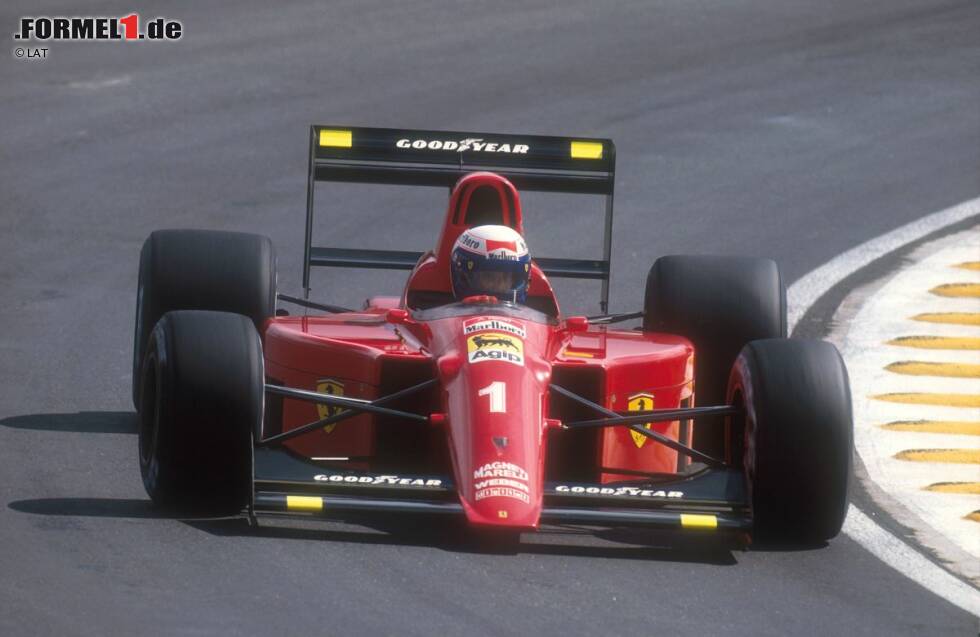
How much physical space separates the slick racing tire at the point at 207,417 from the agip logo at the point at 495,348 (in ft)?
2.82

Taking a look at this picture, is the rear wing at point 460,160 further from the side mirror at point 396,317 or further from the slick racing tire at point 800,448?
the slick racing tire at point 800,448

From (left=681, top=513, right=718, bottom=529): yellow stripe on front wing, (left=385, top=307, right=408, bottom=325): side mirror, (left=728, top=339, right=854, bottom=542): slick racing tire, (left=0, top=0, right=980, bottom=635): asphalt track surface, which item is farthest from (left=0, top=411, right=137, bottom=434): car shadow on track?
(left=728, top=339, right=854, bottom=542): slick racing tire

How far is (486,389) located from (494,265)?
45.0 inches

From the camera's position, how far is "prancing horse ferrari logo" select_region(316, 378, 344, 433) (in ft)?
30.4

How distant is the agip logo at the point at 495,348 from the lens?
8.82 meters

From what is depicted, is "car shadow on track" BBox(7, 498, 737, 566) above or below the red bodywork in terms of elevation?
below

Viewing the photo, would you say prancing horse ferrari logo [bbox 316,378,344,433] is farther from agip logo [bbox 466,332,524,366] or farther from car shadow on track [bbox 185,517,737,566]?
agip logo [bbox 466,332,524,366]

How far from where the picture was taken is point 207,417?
8500 mm

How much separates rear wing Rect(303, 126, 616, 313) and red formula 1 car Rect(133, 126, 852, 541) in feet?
2.73

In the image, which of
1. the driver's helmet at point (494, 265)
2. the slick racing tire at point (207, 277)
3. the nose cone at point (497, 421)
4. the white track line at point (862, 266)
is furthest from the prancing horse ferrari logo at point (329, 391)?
the white track line at point (862, 266)

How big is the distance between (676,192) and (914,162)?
2.59 meters

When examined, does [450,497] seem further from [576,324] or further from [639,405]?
[576,324]

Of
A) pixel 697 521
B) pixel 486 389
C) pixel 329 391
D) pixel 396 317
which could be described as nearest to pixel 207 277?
pixel 396 317

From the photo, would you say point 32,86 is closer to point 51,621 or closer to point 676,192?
point 676,192
